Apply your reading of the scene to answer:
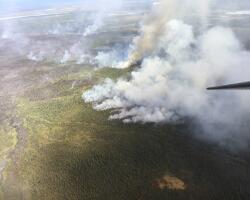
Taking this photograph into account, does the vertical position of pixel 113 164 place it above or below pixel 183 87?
below

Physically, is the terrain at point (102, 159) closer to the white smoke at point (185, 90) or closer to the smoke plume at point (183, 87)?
the smoke plume at point (183, 87)

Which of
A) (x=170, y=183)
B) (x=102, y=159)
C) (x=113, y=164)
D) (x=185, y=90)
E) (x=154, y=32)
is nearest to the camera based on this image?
(x=170, y=183)

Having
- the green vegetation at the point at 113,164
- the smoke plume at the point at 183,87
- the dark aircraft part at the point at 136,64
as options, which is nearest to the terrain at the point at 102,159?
the green vegetation at the point at 113,164

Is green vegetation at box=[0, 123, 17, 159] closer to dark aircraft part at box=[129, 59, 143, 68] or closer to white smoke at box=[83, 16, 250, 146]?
white smoke at box=[83, 16, 250, 146]

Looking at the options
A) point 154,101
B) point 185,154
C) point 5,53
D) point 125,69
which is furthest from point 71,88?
point 5,53

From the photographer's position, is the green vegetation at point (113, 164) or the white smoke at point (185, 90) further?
the white smoke at point (185, 90)

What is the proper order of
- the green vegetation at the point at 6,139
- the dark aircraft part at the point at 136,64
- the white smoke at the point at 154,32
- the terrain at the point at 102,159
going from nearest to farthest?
the terrain at the point at 102,159
the green vegetation at the point at 6,139
the dark aircraft part at the point at 136,64
the white smoke at the point at 154,32

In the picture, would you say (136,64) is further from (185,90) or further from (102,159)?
(102,159)

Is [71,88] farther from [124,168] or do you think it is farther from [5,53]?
[5,53]

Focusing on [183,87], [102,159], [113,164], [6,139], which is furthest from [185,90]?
[6,139]
